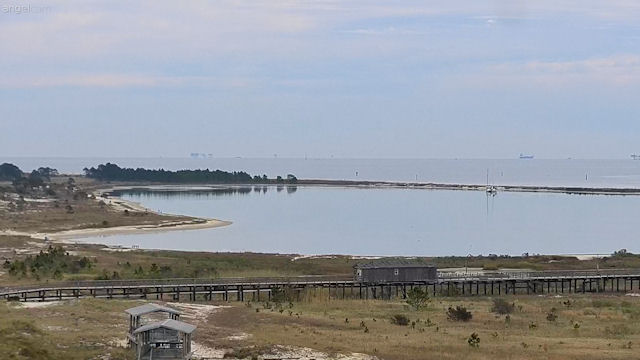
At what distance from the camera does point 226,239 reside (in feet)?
406

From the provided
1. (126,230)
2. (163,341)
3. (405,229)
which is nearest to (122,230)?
(126,230)

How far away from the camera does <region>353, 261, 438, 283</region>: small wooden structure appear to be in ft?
216

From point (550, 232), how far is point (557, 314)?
8564 centimetres

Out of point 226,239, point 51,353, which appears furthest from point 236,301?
point 226,239

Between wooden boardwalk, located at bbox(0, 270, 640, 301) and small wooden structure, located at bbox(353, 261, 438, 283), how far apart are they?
342 millimetres

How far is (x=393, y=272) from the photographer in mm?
66062

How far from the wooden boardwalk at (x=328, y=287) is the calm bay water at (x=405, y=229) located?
1526 inches

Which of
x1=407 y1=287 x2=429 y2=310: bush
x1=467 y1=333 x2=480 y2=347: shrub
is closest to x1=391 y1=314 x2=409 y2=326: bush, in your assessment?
x1=407 y1=287 x2=429 y2=310: bush

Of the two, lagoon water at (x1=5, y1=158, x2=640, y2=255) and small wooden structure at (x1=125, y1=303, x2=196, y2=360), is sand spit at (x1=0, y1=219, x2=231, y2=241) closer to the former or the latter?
lagoon water at (x1=5, y1=158, x2=640, y2=255)

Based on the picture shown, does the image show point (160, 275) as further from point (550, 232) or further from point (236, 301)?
point (550, 232)

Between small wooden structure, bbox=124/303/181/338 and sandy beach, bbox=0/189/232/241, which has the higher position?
small wooden structure, bbox=124/303/181/338

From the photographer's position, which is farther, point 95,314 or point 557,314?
point 557,314

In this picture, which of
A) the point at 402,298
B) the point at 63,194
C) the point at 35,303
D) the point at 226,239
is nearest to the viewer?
the point at 35,303

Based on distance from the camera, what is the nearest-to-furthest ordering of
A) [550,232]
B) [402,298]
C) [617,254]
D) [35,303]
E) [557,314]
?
1. [35,303]
2. [557,314]
3. [402,298]
4. [617,254]
5. [550,232]
